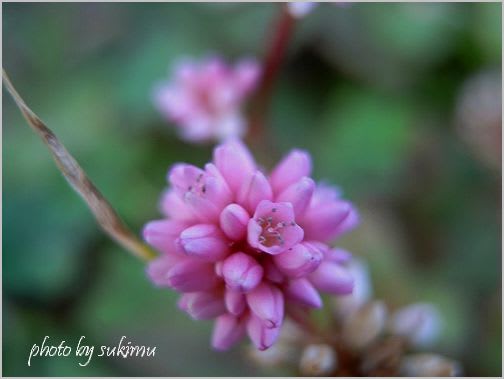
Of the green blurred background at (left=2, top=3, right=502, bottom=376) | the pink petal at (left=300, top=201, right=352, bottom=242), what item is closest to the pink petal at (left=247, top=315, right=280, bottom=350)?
the pink petal at (left=300, top=201, right=352, bottom=242)

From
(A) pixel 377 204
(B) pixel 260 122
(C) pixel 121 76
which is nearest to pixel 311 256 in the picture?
(B) pixel 260 122

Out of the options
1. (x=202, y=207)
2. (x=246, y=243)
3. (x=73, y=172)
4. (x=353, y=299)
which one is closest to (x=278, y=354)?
(x=353, y=299)

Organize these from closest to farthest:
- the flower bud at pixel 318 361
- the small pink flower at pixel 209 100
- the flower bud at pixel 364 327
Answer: the flower bud at pixel 318 361
the flower bud at pixel 364 327
the small pink flower at pixel 209 100

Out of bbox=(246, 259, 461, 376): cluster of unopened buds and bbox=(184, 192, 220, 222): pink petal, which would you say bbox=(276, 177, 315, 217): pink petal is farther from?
bbox=(246, 259, 461, 376): cluster of unopened buds

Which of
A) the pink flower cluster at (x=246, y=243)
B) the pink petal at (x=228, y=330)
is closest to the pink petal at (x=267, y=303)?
the pink flower cluster at (x=246, y=243)

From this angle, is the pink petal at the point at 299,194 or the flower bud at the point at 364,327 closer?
the pink petal at the point at 299,194

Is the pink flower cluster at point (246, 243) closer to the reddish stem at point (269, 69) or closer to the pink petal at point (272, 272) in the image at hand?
the pink petal at point (272, 272)

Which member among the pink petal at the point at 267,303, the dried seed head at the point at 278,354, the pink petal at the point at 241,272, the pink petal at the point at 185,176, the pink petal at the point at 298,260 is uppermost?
the pink petal at the point at 185,176
